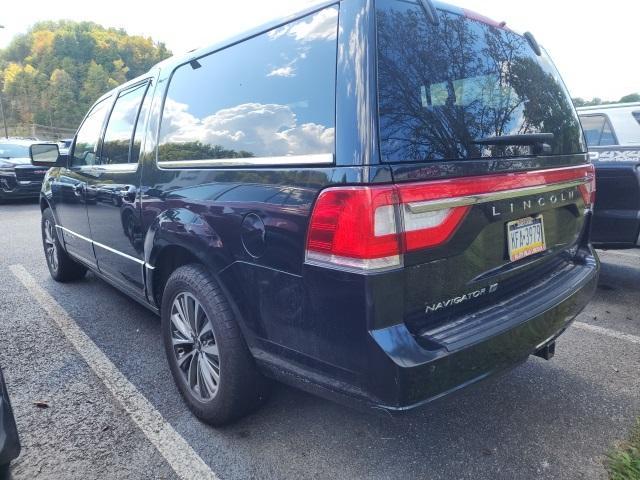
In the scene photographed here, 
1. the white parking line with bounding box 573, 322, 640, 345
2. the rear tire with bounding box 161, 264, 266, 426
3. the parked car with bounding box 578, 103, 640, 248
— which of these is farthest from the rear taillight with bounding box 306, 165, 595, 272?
the parked car with bounding box 578, 103, 640, 248

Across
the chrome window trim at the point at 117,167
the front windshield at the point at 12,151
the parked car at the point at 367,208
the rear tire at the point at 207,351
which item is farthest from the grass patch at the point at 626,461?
the front windshield at the point at 12,151

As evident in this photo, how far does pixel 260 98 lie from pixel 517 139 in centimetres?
112

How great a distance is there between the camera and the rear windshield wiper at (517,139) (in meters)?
1.78

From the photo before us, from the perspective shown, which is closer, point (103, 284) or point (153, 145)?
point (153, 145)

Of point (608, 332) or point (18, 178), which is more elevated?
point (18, 178)

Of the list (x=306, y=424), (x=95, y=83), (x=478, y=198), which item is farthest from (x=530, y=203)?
(x=95, y=83)

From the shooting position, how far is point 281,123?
1876 mm

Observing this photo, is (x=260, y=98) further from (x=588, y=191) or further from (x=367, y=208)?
(x=588, y=191)

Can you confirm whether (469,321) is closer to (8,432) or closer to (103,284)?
(8,432)

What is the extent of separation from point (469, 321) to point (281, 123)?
110 centimetres

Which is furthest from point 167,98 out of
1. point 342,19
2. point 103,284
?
point 103,284

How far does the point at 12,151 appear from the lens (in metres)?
11.7

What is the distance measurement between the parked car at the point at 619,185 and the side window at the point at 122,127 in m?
4.04

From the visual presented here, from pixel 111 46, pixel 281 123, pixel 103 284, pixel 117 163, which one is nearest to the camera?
pixel 281 123
